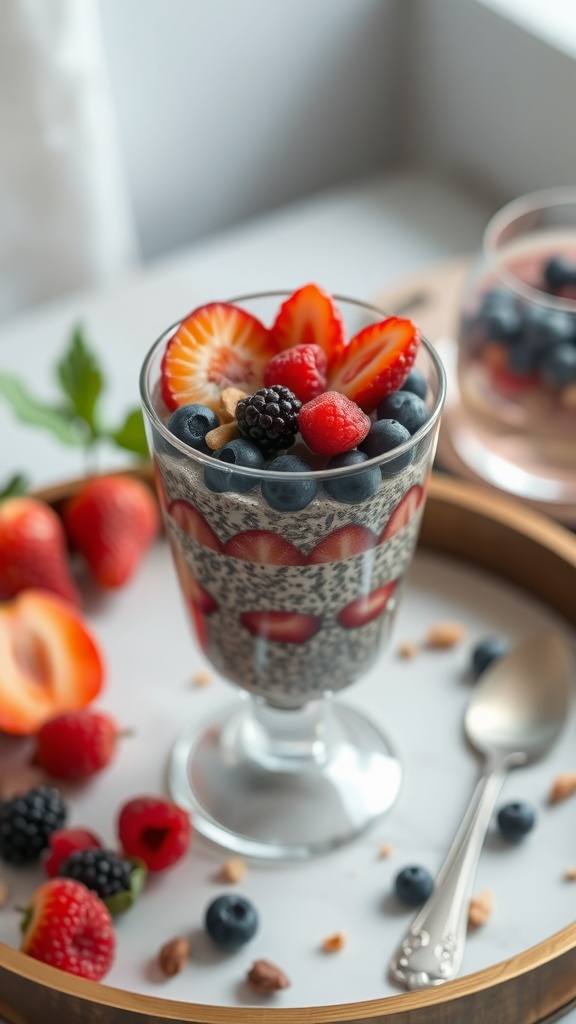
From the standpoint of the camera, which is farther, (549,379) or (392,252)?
(392,252)

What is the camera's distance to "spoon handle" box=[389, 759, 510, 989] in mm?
824

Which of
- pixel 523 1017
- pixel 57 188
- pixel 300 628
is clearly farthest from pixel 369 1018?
pixel 57 188

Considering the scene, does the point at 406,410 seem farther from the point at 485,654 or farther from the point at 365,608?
the point at 485,654

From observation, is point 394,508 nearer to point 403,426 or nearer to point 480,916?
point 403,426

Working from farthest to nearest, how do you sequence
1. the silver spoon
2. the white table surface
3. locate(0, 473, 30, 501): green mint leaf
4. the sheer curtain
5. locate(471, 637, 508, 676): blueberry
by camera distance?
the sheer curtain, the white table surface, locate(0, 473, 30, 501): green mint leaf, locate(471, 637, 508, 676): blueberry, the silver spoon

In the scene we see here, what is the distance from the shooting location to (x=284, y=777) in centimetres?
102

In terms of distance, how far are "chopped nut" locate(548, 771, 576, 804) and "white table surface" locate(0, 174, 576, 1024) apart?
2.21 feet

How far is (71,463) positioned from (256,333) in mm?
587

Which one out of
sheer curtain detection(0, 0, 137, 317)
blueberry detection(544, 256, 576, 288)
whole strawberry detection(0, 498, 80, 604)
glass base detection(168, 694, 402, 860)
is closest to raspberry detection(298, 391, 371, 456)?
glass base detection(168, 694, 402, 860)

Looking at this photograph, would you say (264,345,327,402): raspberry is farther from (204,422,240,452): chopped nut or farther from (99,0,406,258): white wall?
(99,0,406,258): white wall

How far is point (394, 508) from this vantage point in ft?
2.63

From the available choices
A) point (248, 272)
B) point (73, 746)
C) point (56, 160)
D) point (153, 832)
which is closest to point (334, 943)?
point (153, 832)

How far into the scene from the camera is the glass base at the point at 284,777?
37.7 inches

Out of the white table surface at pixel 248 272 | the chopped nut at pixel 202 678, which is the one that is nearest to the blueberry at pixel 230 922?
the chopped nut at pixel 202 678
